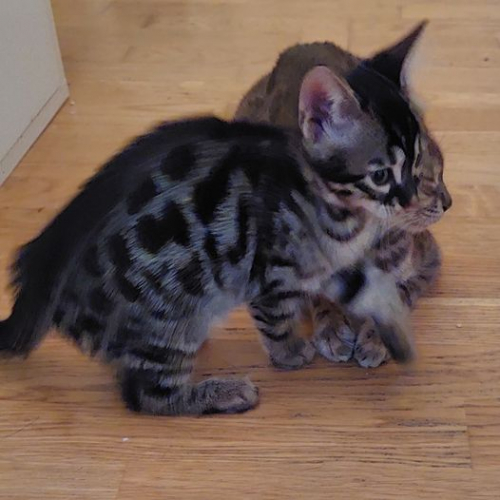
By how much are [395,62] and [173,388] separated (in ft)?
1.88

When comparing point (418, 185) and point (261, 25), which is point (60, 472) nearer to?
point (418, 185)

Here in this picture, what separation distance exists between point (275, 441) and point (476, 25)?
4.93 ft

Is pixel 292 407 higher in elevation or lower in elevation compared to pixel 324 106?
lower

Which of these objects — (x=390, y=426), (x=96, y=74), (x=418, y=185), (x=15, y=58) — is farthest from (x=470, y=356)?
(x=96, y=74)

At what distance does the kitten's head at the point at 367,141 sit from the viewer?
3.83ft

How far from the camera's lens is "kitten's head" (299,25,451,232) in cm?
117

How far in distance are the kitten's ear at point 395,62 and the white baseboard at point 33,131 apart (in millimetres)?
884

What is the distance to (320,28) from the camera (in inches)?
92.6

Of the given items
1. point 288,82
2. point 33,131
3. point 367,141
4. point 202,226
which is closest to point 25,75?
point 33,131

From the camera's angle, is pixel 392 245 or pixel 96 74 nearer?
pixel 392 245

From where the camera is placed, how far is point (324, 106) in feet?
3.81

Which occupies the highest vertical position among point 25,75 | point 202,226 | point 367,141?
point 367,141

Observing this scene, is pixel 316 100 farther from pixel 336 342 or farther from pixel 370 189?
pixel 336 342

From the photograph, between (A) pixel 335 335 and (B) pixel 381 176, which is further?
(A) pixel 335 335
